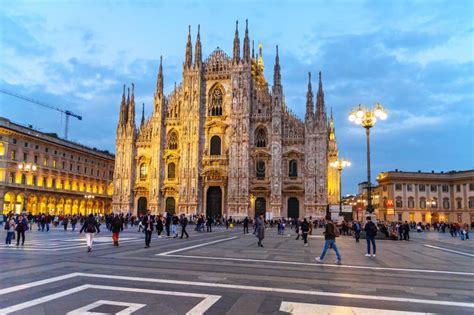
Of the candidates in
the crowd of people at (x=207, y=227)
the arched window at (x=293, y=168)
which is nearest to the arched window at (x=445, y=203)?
the crowd of people at (x=207, y=227)

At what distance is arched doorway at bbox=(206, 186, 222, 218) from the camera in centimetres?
5309

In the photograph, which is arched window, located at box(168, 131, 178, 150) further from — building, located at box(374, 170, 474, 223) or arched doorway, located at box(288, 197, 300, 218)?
building, located at box(374, 170, 474, 223)

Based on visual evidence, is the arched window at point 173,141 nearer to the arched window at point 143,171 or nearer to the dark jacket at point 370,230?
the arched window at point 143,171

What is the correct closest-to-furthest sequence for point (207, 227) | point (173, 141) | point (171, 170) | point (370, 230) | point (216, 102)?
point (370, 230)
point (207, 227)
point (216, 102)
point (171, 170)
point (173, 141)

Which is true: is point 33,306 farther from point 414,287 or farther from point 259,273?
point 414,287

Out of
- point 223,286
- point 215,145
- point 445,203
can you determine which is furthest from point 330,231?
point 445,203

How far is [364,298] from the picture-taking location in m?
7.53

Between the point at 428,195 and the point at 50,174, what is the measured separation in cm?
6788

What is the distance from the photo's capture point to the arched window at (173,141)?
55.4 meters

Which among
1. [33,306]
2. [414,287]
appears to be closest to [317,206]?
[414,287]

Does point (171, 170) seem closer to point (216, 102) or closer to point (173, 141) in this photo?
point (173, 141)

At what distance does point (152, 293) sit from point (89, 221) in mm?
8318

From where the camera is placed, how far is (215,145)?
54.1 metres

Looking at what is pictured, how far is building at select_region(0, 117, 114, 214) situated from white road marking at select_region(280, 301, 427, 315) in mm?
42841
